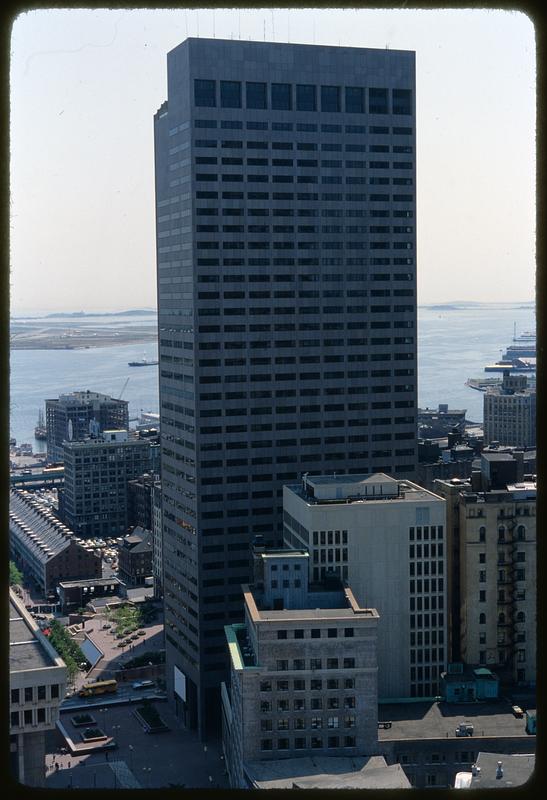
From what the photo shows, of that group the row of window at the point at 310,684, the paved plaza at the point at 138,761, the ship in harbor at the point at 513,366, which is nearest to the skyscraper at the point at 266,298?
the paved plaza at the point at 138,761

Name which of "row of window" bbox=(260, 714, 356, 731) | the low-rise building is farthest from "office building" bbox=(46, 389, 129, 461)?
"row of window" bbox=(260, 714, 356, 731)

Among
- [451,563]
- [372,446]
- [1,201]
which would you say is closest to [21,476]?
[372,446]

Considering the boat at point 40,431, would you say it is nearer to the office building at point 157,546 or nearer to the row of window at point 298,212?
the office building at point 157,546

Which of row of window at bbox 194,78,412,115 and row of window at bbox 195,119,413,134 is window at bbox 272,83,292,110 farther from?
row of window at bbox 195,119,413,134

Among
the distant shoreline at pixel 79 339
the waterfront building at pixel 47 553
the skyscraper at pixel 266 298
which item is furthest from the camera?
the distant shoreline at pixel 79 339

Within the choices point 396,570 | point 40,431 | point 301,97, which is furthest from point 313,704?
point 40,431

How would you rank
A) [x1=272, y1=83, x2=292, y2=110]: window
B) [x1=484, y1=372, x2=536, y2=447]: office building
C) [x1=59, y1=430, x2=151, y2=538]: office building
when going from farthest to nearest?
[x1=484, y1=372, x2=536, y2=447]: office building < [x1=59, y1=430, x2=151, y2=538]: office building < [x1=272, y1=83, x2=292, y2=110]: window
